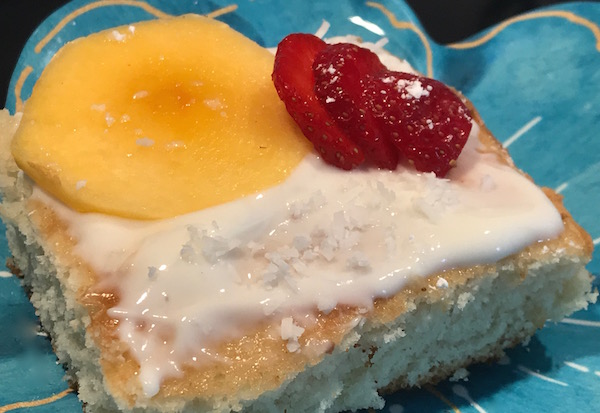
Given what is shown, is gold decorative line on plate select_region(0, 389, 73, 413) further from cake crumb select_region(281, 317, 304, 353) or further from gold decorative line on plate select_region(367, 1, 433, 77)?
gold decorative line on plate select_region(367, 1, 433, 77)

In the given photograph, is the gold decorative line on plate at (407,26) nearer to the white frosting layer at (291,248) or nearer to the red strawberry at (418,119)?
the red strawberry at (418,119)

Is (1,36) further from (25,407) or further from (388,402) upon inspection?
(388,402)

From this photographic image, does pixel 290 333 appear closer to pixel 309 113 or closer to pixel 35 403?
pixel 309 113

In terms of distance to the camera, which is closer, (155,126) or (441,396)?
(155,126)

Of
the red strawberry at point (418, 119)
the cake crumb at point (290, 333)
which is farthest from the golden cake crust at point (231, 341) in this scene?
the red strawberry at point (418, 119)

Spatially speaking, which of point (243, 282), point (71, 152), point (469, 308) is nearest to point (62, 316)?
point (71, 152)

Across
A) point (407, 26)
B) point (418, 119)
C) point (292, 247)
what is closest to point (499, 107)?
point (407, 26)

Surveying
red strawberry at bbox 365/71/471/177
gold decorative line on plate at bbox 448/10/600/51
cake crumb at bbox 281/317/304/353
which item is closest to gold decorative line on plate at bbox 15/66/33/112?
red strawberry at bbox 365/71/471/177
